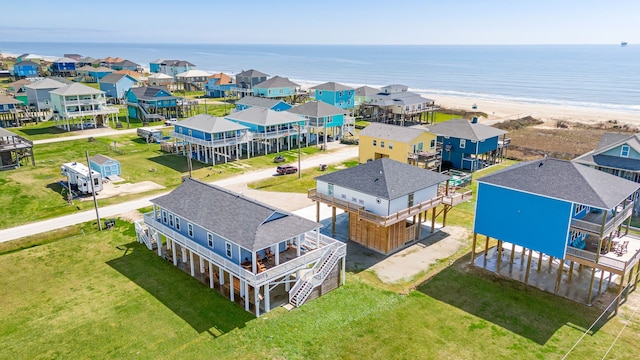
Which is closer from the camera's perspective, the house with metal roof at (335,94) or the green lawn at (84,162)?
the green lawn at (84,162)

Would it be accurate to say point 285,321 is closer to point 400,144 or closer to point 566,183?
point 566,183

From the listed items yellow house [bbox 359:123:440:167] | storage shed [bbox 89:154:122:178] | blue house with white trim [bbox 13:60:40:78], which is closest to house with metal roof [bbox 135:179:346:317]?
storage shed [bbox 89:154:122:178]

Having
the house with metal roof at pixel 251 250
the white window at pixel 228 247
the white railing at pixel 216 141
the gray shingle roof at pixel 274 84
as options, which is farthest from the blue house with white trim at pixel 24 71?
the white window at pixel 228 247

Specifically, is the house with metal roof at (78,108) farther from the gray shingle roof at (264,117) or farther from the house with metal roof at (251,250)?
the house with metal roof at (251,250)

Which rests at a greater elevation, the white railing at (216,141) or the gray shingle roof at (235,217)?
the gray shingle roof at (235,217)

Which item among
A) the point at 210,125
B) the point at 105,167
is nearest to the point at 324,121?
the point at 210,125

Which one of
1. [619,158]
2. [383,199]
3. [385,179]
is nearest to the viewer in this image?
[383,199]

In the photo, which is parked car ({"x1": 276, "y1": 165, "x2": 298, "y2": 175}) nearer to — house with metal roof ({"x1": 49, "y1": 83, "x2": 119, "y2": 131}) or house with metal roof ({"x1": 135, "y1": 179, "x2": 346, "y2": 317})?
house with metal roof ({"x1": 135, "y1": 179, "x2": 346, "y2": 317})
